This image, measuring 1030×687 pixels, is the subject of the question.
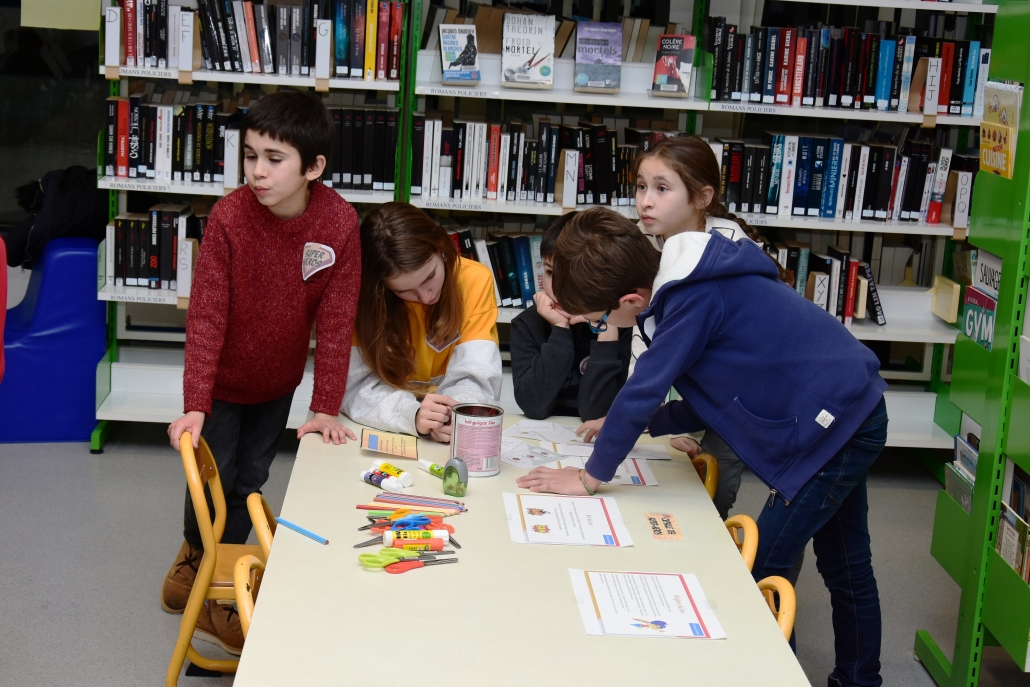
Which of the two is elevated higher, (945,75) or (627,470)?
(945,75)

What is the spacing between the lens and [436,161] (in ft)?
12.1

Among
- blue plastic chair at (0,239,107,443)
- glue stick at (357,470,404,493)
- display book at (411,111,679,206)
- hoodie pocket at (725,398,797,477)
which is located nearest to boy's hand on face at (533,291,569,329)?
hoodie pocket at (725,398,797,477)

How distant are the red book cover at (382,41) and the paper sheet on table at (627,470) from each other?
2.04 meters

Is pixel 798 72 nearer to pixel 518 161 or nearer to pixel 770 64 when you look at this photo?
pixel 770 64

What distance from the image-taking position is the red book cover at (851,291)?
387 cm

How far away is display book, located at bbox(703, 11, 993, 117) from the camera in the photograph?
12.0ft

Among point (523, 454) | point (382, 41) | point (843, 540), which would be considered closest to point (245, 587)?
point (523, 454)

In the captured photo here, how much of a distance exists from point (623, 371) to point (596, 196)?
5.13 feet

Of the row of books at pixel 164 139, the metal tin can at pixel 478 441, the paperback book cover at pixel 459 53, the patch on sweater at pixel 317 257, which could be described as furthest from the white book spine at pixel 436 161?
the metal tin can at pixel 478 441

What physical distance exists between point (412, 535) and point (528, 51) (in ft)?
7.68

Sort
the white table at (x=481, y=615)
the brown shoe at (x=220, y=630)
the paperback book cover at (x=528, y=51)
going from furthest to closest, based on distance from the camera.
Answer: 1. the paperback book cover at (x=528, y=51)
2. the brown shoe at (x=220, y=630)
3. the white table at (x=481, y=615)

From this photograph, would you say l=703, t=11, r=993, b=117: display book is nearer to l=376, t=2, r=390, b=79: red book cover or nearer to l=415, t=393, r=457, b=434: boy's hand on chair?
l=376, t=2, r=390, b=79: red book cover

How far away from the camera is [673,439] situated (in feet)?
7.26

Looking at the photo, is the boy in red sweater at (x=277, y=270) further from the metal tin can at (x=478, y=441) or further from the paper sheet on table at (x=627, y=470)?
the paper sheet on table at (x=627, y=470)
